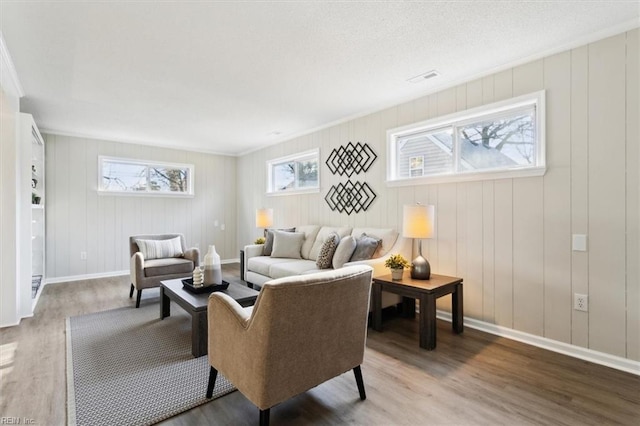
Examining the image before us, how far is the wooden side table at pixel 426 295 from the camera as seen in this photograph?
105 inches

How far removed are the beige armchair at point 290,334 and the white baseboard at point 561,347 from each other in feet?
5.81

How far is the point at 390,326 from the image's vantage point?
Answer: 320cm

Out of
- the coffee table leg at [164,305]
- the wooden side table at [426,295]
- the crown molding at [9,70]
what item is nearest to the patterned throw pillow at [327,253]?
the wooden side table at [426,295]

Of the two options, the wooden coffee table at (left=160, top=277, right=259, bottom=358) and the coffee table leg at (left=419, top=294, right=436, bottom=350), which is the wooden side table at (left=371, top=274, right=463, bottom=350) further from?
the wooden coffee table at (left=160, top=277, right=259, bottom=358)

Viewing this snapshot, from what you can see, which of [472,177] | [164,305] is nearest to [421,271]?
[472,177]

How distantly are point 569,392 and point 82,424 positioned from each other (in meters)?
2.87

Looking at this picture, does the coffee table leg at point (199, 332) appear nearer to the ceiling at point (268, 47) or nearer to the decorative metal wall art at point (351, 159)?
the ceiling at point (268, 47)

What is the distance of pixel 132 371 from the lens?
2.29 metres

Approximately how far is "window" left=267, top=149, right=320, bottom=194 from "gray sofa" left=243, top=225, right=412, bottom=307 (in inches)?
33.5

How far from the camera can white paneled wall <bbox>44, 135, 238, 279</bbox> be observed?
515 centimetres

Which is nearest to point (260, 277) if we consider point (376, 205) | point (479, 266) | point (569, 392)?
point (376, 205)

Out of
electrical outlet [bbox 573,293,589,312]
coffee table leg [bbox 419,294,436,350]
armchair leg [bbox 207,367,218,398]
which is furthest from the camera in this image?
coffee table leg [bbox 419,294,436,350]

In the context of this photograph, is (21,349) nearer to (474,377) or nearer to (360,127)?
(474,377)

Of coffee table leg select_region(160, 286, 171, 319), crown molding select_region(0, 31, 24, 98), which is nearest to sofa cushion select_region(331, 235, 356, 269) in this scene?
coffee table leg select_region(160, 286, 171, 319)
